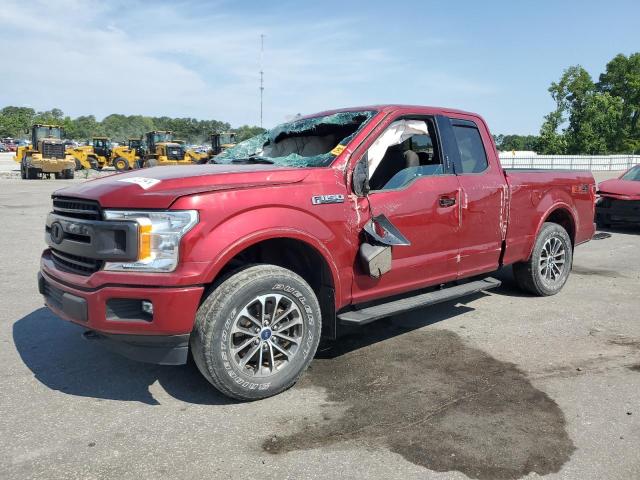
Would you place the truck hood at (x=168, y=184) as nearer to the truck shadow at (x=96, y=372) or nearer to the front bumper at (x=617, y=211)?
the truck shadow at (x=96, y=372)

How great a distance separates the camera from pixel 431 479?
260 centimetres

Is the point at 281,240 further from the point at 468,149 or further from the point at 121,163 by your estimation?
the point at 121,163

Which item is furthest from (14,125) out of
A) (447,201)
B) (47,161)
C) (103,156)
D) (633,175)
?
(447,201)

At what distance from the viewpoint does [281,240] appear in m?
3.72

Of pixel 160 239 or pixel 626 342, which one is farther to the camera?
pixel 626 342

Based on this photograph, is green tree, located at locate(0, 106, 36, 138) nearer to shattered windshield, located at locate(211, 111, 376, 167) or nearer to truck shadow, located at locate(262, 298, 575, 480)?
shattered windshield, located at locate(211, 111, 376, 167)

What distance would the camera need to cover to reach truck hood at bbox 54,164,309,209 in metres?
3.13

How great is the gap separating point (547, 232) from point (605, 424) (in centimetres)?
303

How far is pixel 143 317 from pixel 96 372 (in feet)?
3.67

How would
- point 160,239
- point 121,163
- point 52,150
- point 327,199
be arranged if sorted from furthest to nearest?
point 121,163 < point 52,150 < point 327,199 < point 160,239

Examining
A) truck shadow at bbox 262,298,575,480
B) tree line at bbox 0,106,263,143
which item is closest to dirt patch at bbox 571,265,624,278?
truck shadow at bbox 262,298,575,480

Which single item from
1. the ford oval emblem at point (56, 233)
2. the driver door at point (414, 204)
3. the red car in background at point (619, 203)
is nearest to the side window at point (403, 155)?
the driver door at point (414, 204)

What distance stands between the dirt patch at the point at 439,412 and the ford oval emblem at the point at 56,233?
1.88m

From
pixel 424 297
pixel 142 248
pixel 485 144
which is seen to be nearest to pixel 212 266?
pixel 142 248
